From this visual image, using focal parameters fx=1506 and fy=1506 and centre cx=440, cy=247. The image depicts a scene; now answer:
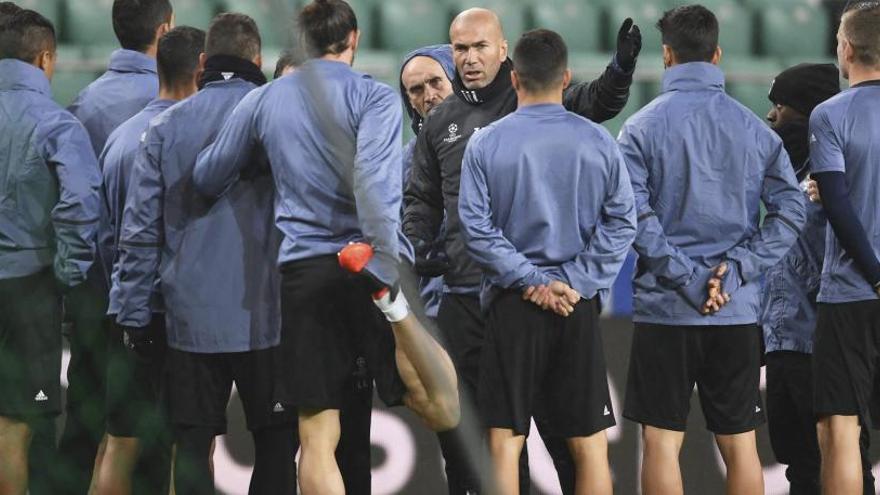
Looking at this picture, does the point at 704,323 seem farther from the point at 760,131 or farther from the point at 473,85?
the point at 473,85

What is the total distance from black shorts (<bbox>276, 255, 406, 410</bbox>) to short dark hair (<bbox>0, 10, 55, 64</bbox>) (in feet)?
4.29

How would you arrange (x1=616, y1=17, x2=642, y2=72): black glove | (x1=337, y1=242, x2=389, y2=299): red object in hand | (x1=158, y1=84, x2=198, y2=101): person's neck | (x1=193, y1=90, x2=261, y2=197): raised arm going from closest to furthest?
(x1=337, y1=242, x2=389, y2=299): red object in hand → (x1=193, y1=90, x2=261, y2=197): raised arm → (x1=616, y1=17, x2=642, y2=72): black glove → (x1=158, y1=84, x2=198, y2=101): person's neck

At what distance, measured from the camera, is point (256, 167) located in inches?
176

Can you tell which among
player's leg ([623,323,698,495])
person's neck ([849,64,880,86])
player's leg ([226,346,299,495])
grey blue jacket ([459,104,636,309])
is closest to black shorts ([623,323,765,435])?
player's leg ([623,323,698,495])

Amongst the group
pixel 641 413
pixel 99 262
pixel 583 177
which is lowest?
pixel 641 413

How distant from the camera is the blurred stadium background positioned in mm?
5605

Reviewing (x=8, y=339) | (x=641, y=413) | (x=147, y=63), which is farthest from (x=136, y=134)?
(x=641, y=413)

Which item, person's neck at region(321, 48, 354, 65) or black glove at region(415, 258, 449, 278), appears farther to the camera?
black glove at region(415, 258, 449, 278)

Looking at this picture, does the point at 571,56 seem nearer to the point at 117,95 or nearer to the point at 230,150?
the point at 117,95

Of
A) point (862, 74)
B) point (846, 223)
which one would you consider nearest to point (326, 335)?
point (846, 223)

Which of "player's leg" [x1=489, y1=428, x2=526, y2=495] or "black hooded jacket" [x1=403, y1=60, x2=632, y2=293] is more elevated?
"black hooded jacket" [x1=403, y1=60, x2=632, y2=293]

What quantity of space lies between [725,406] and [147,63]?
7.36 feet

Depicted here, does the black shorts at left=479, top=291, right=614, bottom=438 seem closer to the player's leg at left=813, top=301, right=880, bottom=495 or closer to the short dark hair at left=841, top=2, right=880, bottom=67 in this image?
the player's leg at left=813, top=301, right=880, bottom=495

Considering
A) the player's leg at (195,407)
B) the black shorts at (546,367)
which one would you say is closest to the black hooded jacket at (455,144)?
the black shorts at (546,367)
